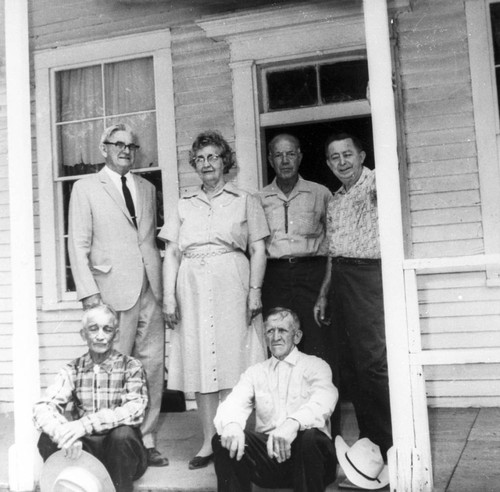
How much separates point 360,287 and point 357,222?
326mm

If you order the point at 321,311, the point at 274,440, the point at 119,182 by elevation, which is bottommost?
the point at 274,440

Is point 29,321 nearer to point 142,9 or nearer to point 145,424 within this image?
point 145,424

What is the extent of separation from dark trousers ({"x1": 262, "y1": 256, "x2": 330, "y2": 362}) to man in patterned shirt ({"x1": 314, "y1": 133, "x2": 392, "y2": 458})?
0.23 m

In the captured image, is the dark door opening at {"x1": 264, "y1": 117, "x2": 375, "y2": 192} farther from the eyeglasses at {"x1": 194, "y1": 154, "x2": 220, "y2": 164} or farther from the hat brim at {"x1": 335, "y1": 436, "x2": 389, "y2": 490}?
the hat brim at {"x1": 335, "y1": 436, "x2": 389, "y2": 490}

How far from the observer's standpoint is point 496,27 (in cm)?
484

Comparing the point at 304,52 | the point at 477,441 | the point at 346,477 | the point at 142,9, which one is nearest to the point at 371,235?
the point at 346,477

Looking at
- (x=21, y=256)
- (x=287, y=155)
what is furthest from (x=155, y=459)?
(x=287, y=155)

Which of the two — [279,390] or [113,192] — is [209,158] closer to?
[113,192]

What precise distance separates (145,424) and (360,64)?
9.87ft

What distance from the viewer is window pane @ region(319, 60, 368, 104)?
198 inches

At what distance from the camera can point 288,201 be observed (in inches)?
153

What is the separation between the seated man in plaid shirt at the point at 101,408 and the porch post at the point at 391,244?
1.20 meters

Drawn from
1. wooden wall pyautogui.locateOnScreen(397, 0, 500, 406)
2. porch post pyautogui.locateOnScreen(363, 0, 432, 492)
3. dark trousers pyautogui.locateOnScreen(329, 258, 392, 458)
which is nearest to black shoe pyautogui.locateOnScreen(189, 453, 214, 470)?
dark trousers pyautogui.locateOnScreen(329, 258, 392, 458)

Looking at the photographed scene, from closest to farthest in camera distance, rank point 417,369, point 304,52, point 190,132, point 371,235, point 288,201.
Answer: point 417,369 → point 371,235 → point 288,201 → point 304,52 → point 190,132
